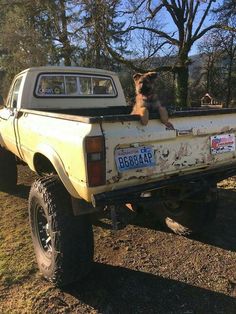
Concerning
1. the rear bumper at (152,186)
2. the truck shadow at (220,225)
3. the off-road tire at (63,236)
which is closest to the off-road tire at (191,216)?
the truck shadow at (220,225)

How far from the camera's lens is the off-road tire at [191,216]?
4637 mm

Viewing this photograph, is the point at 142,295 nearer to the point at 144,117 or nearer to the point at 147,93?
the point at 144,117

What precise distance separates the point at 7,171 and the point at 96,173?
13.1ft

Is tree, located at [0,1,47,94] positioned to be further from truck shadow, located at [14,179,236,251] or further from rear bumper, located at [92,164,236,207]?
rear bumper, located at [92,164,236,207]

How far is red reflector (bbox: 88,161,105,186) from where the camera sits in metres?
3.08

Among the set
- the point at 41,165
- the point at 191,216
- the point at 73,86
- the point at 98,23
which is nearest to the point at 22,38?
the point at 98,23

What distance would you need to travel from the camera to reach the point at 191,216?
4.74m

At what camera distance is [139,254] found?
14.3ft

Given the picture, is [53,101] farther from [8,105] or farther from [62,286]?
[62,286]

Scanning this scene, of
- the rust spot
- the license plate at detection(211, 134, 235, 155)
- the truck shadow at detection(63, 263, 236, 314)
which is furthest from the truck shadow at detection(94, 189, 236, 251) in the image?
the rust spot

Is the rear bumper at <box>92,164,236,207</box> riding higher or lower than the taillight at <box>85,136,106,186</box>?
lower

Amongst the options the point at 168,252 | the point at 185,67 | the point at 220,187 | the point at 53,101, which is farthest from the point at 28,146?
the point at 185,67

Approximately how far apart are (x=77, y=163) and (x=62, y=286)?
50.9 inches

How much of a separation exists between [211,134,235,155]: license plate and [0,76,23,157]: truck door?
8.03ft
